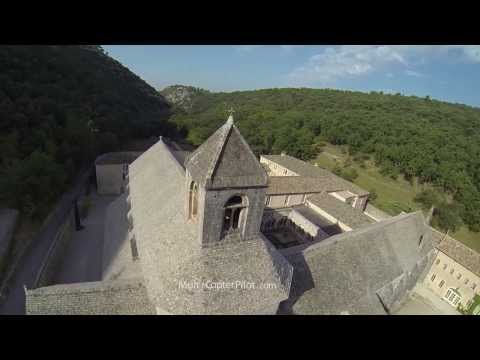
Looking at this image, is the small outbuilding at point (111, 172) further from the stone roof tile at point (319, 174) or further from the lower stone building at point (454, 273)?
the lower stone building at point (454, 273)

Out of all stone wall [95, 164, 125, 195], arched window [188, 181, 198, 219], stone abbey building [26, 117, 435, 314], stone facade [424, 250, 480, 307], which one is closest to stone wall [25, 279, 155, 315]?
stone abbey building [26, 117, 435, 314]

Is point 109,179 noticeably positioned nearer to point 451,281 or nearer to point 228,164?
point 228,164

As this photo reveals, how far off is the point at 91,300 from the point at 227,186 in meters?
10.3

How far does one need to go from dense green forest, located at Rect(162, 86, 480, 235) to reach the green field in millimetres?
1681

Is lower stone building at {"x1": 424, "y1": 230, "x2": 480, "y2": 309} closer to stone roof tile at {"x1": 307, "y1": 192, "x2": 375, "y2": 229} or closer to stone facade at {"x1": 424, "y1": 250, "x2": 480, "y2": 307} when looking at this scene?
stone facade at {"x1": 424, "y1": 250, "x2": 480, "y2": 307}

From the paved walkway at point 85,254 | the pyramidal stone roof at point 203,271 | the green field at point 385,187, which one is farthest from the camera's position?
the green field at point 385,187

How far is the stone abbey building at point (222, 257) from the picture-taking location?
12383 mm

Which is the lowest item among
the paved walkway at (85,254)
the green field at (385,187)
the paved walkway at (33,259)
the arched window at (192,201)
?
the paved walkway at (33,259)

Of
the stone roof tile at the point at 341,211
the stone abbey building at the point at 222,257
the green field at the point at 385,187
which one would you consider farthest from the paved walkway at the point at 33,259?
A: the green field at the point at 385,187

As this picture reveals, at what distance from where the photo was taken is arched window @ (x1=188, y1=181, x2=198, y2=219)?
1387cm

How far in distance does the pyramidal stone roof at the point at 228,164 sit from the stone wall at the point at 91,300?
8236mm

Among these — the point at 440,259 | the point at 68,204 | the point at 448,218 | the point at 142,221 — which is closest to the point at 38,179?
the point at 68,204

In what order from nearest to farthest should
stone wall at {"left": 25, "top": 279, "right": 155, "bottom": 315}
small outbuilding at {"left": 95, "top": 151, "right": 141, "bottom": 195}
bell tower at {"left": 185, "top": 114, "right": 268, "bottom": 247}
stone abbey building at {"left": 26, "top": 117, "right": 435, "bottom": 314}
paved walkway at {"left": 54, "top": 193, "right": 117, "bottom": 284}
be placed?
bell tower at {"left": 185, "top": 114, "right": 268, "bottom": 247} → stone abbey building at {"left": 26, "top": 117, "right": 435, "bottom": 314} → stone wall at {"left": 25, "top": 279, "right": 155, "bottom": 315} → paved walkway at {"left": 54, "top": 193, "right": 117, "bottom": 284} → small outbuilding at {"left": 95, "top": 151, "right": 141, "bottom": 195}

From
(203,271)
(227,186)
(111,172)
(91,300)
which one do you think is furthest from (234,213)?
(111,172)
